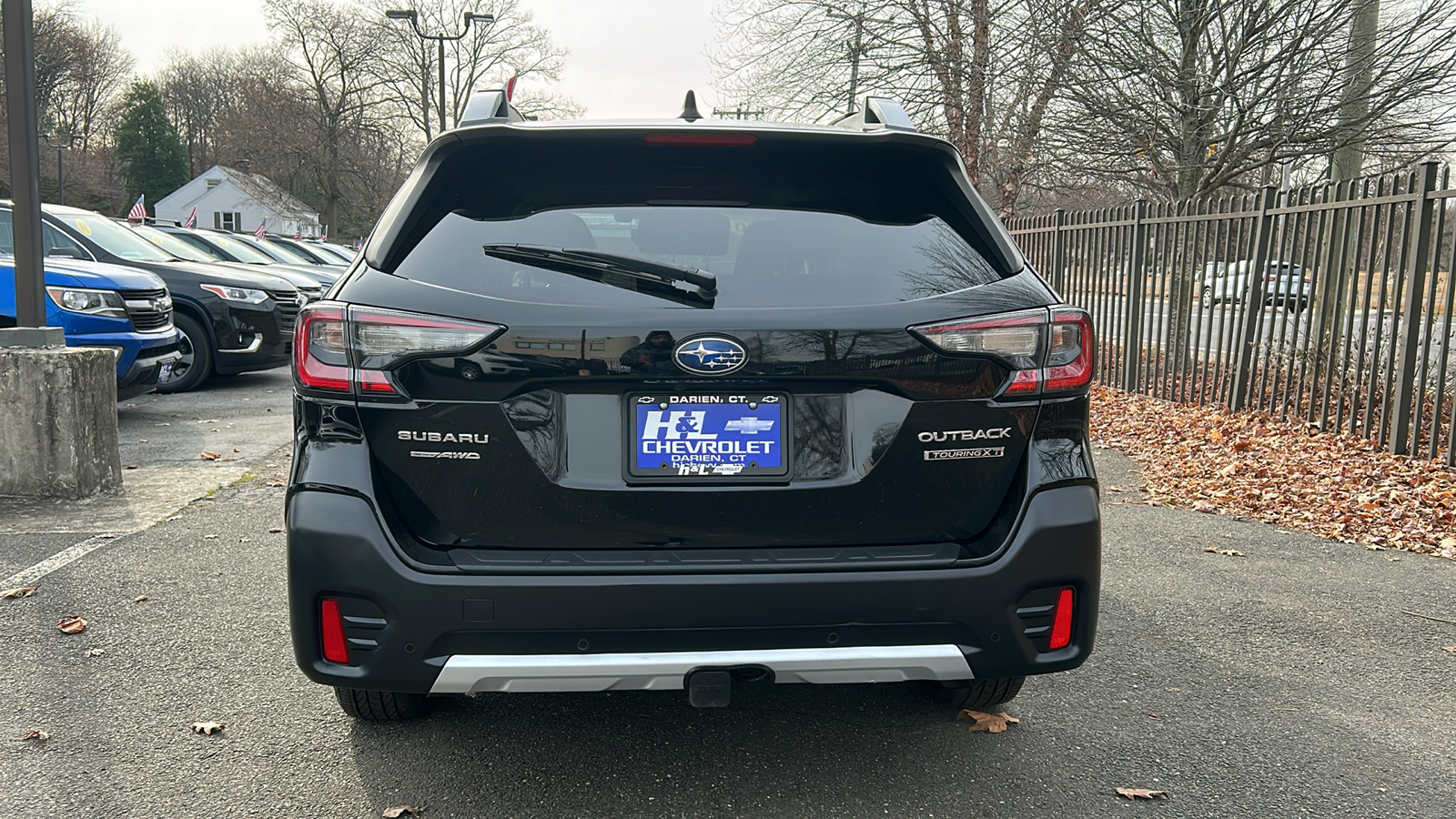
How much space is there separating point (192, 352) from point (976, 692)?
9.85 m

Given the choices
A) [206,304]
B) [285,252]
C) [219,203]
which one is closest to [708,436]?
[206,304]

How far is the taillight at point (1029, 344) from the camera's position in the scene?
2.41 meters

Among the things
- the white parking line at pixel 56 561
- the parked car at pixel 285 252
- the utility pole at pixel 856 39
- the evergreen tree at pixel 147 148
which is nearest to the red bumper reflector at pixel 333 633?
the white parking line at pixel 56 561

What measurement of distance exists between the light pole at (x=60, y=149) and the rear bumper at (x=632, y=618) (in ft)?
207

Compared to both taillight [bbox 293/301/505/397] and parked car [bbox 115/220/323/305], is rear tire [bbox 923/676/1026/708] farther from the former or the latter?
parked car [bbox 115/220/323/305]

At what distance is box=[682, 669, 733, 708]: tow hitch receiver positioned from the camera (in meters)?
2.37

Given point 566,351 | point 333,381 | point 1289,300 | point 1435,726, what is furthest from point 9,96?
point 1289,300

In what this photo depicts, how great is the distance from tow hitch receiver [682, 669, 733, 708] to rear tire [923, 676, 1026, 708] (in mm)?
914

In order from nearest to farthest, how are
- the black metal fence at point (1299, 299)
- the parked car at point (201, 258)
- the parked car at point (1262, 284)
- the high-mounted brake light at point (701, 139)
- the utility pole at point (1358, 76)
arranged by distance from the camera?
the high-mounted brake light at point (701, 139) < the black metal fence at point (1299, 299) < the parked car at point (1262, 284) < the utility pole at point (1358, 76) < the parked car at point (201, 258)

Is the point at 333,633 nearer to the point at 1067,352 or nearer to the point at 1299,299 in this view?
the point at 1067,352

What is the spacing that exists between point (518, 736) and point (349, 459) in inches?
44.0

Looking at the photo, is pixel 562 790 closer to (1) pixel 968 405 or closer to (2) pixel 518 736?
(2) pixel 518 736

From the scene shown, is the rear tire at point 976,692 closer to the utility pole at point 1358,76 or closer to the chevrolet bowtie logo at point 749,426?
the chevrolet bowtie logo at point 749,426

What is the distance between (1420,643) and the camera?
13.3 ft
